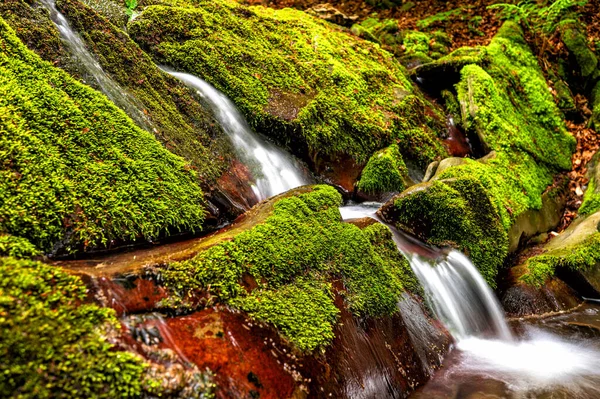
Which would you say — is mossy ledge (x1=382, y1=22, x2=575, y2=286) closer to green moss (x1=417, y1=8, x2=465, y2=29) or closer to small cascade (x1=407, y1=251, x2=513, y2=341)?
small cascade (x1=407, y1=251, x2=513, y2=341)

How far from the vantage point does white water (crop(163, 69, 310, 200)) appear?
5.06 m

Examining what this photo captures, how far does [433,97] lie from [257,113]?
4.39 m

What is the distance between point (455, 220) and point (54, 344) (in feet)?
14.4

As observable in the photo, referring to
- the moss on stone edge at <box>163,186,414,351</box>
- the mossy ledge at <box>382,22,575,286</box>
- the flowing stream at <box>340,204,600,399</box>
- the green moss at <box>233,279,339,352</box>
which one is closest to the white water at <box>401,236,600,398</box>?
the flowing stream at <box>340,204,600,399</box>

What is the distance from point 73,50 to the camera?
3973 mm

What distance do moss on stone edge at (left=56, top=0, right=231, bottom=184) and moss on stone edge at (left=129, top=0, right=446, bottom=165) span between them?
83cm

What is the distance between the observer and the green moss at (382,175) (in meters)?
6.00

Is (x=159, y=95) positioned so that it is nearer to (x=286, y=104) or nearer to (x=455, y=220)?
(x=286, y=104)

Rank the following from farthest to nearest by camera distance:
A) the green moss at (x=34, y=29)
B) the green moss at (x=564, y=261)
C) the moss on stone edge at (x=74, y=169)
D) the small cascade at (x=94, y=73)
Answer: the green moss at (x=564, y=261)
the small cascade at (x=94, y=73)
the green moss at (x=34, y=29)
the moss on stone edge at (x=74, y=169)

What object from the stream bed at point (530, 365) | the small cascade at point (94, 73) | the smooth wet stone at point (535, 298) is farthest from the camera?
the smooth wet stone at point (535, 298)

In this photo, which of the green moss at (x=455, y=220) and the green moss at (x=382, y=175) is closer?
the green moss at (x=455, y=220)

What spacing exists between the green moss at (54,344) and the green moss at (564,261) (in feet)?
15.5

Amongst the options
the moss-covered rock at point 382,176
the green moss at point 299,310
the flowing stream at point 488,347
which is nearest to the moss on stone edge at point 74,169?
the green moss at point 299,310

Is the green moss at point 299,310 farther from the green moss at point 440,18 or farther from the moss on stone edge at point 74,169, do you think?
the green moss at point 440,18
